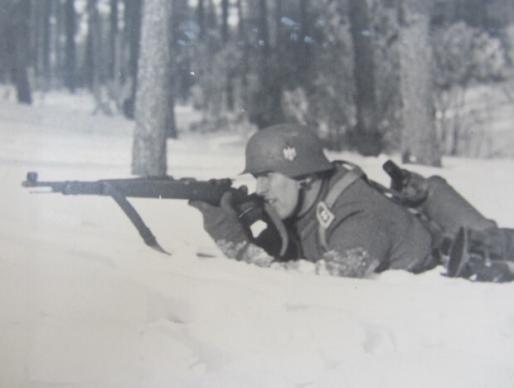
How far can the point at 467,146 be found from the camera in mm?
11430

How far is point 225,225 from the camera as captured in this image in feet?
7.96

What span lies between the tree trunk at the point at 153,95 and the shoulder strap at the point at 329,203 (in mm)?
2383

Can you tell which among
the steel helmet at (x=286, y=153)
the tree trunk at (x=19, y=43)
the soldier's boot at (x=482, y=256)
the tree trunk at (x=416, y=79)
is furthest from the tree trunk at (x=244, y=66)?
the soldier's boot at (x=482, y=256)

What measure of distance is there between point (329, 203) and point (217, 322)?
66 cm

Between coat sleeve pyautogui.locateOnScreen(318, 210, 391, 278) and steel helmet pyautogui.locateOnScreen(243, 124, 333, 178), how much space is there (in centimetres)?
22

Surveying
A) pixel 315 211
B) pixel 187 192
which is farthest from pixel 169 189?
pixel 315 211

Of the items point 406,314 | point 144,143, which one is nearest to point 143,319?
point 406,314

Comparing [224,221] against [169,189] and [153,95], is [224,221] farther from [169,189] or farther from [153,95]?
[153,95]

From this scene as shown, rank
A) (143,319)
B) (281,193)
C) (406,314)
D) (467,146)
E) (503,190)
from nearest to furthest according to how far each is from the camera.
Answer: (143,319) < (406,314) < (281,193) < (503,190) < (467,146)

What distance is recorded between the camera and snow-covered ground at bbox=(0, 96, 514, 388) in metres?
1.68

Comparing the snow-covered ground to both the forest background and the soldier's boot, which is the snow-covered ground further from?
the forest background

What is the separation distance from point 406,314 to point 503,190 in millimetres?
3416

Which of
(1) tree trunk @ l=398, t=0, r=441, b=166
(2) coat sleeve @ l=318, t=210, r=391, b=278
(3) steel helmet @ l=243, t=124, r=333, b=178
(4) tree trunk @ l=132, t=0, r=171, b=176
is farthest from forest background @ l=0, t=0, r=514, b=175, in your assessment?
(2) coat sleeve @ l=318, t=210, r=391, b=278

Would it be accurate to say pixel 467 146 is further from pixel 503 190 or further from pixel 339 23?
pixel 503 190
